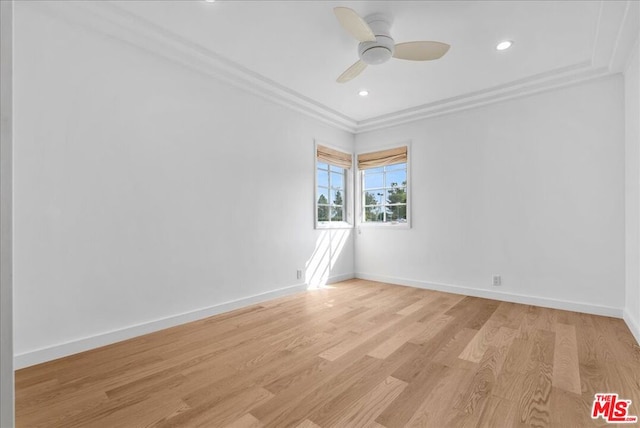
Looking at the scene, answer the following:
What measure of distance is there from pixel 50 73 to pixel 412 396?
337 centimetres

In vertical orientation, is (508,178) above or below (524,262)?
above

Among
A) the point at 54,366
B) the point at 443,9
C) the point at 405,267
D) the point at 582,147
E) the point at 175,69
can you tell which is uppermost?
the point at 443,9

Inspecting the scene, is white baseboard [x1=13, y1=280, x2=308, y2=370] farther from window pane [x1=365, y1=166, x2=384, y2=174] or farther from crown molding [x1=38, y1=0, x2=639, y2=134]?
window pane [x1=365, y1=166, x2=384, y2=174]

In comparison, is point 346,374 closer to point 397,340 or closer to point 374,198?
point 397,340

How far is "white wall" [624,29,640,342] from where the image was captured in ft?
8.54

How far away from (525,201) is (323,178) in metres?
2.78

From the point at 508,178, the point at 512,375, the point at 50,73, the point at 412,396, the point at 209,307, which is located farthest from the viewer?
the point at 508,178

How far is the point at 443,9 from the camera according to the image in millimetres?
2381

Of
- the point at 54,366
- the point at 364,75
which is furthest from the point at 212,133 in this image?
the point at 54,366

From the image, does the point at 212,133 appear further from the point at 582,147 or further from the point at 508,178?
the point at 582,147

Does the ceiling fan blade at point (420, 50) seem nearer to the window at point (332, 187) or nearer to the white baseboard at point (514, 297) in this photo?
the window at point (332, 187)

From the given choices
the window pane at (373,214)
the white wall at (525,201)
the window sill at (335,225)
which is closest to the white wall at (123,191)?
the window sill at (335,225)

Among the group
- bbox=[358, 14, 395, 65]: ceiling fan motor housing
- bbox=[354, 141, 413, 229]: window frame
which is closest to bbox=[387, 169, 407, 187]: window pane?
bbox=[354, 141, 413, 229]: window frame

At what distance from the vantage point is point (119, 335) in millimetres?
2564
